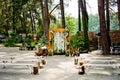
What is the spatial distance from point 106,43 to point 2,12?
109ft

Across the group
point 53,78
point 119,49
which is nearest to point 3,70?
point 53,78

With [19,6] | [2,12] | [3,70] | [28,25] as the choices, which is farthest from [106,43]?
[28,25]

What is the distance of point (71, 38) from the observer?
2281 centimetres

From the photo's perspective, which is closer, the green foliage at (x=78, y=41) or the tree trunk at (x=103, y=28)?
the tree trunk at (x=103, y=28)

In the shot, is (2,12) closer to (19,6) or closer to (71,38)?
(19,6)

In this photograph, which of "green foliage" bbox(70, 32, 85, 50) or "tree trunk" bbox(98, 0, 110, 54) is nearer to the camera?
"tree trunk" bbox(98, 0, 110, 54)

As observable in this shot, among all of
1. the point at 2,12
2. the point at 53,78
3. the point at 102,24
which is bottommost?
the point at 53,78

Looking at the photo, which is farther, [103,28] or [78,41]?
[78,41]

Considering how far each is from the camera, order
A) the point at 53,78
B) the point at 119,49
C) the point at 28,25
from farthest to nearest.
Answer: the point at 28,25 < the point at 119,49 < the point at 53,78

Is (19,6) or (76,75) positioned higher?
(19,6)

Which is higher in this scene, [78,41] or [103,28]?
[103,28]

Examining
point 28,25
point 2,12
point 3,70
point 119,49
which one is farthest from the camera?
point 28,25

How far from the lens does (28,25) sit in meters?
56.1

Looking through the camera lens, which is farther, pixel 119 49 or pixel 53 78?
pixel 119 49
